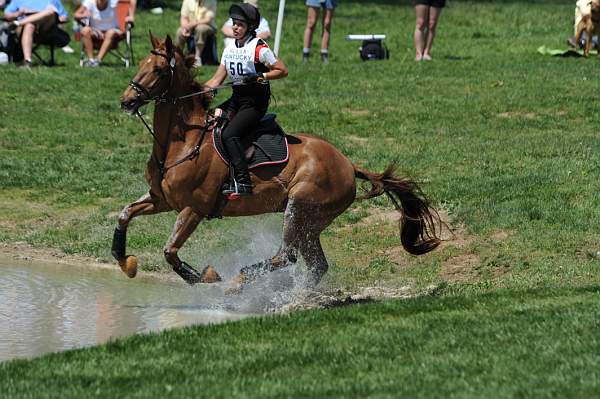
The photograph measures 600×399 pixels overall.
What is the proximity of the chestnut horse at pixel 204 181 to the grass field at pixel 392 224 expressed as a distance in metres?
0.77

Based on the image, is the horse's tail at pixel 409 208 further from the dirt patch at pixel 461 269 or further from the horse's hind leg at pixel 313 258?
the horse's hind leg at pixel 313 258

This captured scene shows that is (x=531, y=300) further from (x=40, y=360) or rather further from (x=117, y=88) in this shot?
(x=117, y=88)

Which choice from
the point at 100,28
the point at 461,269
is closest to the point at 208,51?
the point at 100,28

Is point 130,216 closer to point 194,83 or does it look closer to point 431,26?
point 194,83

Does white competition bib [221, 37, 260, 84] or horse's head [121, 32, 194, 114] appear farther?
white competition bib [221, 37, 260, 84]

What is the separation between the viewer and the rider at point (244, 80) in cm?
→ 1093

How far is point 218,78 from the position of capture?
466 inches

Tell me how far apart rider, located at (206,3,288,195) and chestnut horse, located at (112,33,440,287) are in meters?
0.16

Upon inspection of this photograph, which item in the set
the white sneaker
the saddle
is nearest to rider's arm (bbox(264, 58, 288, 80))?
the saddle

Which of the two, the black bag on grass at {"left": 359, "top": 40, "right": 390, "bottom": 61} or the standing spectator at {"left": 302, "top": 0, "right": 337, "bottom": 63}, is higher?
the standing spectator at {"left": 302, "top": 0, "right": 337, "bottom": 63}

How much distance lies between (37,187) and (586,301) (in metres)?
8.93

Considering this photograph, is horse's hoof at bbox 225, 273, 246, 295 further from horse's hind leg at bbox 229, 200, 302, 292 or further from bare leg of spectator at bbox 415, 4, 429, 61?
bare leg of spectator at bbox 415, 4, 429, 61

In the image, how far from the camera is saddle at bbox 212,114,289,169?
1117 centimetres

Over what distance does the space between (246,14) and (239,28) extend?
147 mm
